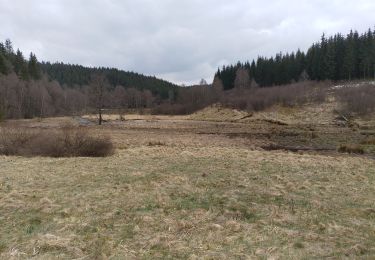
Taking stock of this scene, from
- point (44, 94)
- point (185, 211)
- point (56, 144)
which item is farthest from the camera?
point (44, 94)

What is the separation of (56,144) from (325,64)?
97237mm

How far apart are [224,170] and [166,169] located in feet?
8.38

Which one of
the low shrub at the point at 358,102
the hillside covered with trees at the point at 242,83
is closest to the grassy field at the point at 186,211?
the low shrub at the point at 358,102

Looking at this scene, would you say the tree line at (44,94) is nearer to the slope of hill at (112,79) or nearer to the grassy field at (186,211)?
the slope of hill at (112,79)

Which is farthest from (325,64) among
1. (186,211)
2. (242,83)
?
(186,211)

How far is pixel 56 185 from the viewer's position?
1314 centimetres

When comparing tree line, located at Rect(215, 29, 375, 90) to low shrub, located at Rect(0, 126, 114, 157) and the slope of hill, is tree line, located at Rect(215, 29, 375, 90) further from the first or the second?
low shrub, located at Rect(0, 126, 114, 157)

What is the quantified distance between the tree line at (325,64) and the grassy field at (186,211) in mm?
95064

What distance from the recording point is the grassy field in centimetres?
747

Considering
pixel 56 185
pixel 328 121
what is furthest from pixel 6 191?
pixel 328 121

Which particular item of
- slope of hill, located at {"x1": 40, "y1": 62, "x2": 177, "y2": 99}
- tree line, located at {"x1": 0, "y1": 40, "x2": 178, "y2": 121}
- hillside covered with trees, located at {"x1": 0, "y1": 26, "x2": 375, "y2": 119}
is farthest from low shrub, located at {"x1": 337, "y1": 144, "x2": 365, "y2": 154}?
slope of hill, located at {"x1": 40, "y1": 62, "x2": 177, "y2": 99}

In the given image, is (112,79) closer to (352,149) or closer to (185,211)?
(352,149)

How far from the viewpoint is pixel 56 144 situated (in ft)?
71.9

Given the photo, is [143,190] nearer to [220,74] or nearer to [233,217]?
[233,217]
